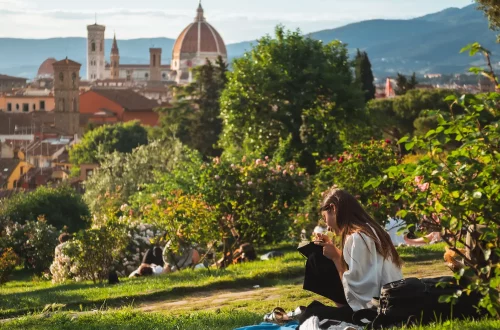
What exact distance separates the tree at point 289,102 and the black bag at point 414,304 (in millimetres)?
20593

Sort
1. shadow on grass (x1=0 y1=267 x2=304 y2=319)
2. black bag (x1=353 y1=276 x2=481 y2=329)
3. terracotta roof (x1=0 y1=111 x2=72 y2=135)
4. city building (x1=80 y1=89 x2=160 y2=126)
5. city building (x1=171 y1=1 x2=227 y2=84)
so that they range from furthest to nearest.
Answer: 1. city building (x1=171 y1=1 x2=227 y2=84)
2. city building (x1=80 y1=89 x2=160 y2=126)
3. terracotta roof (x1=0 y1=111 x2=72 y2=135)
4. shadow on grass (x1=0 y1=267 x2=304 y2=319)
5. black bag (x1=353 y1=276 x2=481 y2=329)

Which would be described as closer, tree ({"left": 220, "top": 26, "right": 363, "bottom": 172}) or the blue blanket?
the blue blanket

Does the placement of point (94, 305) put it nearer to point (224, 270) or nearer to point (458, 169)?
point (224, 270)

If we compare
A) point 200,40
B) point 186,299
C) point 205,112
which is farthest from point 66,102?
point 186,299

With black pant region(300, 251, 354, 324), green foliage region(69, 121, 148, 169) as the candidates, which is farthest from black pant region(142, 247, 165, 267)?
green foliage region(69, 121, 148, 169)

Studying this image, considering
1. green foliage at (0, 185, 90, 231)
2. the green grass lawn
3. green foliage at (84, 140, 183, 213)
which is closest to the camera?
the green grass lawn

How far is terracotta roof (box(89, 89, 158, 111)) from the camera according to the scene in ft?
375

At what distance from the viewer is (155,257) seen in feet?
45.1

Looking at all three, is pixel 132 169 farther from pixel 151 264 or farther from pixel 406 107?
Result: pixel 151 264

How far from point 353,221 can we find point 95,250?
24.5ft

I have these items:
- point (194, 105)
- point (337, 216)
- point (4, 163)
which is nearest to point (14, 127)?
point (4, 163)

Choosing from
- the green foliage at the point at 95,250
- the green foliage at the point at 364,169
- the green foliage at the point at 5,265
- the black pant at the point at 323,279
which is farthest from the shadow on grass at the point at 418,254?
the green foliage at the point at 5,265

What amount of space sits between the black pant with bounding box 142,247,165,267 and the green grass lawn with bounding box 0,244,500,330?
4.77ft

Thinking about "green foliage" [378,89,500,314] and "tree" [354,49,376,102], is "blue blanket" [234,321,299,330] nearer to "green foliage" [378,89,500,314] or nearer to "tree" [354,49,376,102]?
"green foliage" [378,89,500,314]
